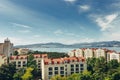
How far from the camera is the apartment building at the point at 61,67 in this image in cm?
3094

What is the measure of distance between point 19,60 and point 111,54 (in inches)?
775

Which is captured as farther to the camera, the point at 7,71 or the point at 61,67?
the point at 61,67

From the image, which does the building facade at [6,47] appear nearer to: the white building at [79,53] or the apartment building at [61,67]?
the apartment building at [61,67]

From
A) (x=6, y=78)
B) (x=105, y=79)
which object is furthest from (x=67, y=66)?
(x=6, y=78)

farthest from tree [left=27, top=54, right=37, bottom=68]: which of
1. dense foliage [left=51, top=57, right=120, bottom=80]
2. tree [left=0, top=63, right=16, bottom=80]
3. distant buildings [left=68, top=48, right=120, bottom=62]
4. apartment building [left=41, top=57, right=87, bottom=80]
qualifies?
distant buildings [left=68, top=48, right=120, bottom=62]

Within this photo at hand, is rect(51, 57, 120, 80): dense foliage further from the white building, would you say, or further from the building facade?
the white building

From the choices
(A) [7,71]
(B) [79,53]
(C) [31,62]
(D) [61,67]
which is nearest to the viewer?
(A) [7,71]

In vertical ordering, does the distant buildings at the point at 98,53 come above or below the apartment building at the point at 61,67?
above

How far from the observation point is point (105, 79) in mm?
27828

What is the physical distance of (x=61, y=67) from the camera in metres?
31.7

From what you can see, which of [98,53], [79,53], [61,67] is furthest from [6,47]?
[79,53]

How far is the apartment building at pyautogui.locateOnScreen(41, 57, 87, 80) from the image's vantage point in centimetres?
3094

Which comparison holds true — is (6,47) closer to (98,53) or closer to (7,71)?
(7,71)

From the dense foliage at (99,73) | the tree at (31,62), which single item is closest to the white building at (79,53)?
the dense foliage at (99,73)
